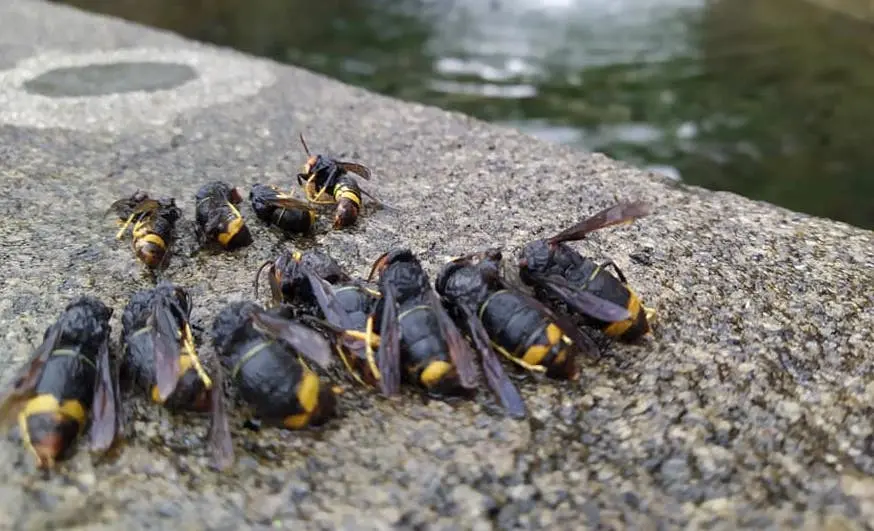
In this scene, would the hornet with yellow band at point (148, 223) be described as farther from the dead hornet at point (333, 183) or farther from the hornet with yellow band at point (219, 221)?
the dead hornet at point (333, 183)

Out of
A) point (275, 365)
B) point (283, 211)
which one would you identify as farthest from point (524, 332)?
point (283, 211)

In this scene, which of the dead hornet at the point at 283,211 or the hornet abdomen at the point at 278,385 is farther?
the dead hornet at the point at 283,211

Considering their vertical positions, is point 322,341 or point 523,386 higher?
point 322,341

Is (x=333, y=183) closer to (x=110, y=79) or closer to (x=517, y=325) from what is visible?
(x=517, y=325)

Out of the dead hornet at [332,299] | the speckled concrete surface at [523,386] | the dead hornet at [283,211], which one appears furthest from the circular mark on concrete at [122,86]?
the dead hornet at [332,299]

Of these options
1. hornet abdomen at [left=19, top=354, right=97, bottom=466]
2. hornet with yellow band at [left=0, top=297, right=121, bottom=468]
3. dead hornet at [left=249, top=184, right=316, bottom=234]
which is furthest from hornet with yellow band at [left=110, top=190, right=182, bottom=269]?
hornet abdomen at [left=19, top=354, right=97, bottom=466]

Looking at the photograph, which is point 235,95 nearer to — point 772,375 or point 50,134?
point 50,134
